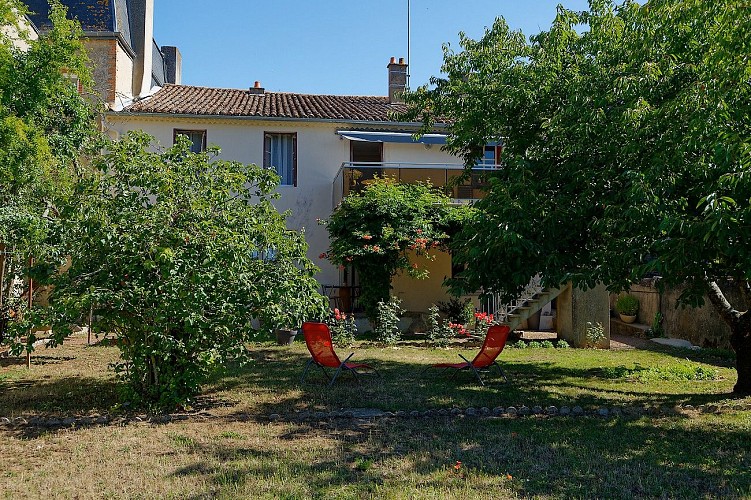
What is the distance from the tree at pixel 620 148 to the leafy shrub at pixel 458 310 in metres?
6.38

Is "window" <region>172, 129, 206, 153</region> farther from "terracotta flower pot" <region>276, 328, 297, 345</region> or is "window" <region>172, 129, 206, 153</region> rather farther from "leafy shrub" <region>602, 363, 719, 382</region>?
"leafy shrub" <region>602, 363, 719, 382</region>

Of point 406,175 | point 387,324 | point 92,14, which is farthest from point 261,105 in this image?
point 387,324

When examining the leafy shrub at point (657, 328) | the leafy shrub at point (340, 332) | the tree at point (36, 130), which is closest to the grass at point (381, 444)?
the tree at point (36, 130)

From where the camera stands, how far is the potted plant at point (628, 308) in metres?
19.6

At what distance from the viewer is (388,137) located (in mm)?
19531

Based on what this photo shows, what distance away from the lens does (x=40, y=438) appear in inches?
277

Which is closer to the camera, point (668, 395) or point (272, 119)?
point (668, 395)

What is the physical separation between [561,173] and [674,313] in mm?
9860

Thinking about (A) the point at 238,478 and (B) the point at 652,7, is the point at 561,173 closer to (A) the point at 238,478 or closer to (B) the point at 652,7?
(B) the point at 652,7

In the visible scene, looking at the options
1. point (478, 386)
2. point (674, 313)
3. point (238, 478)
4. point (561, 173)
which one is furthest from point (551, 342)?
point (238, 478)

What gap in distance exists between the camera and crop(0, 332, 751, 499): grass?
5480mm

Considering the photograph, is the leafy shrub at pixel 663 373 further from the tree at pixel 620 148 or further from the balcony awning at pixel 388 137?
the balcony awning at pixel 388 137

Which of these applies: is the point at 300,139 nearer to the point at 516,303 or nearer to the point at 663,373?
the point at 516,303

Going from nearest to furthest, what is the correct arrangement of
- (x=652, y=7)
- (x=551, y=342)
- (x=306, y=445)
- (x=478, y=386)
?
(x=306, y=445) < (x=652, y=7) < (x=478, y=386) < (x=551, y=342)
